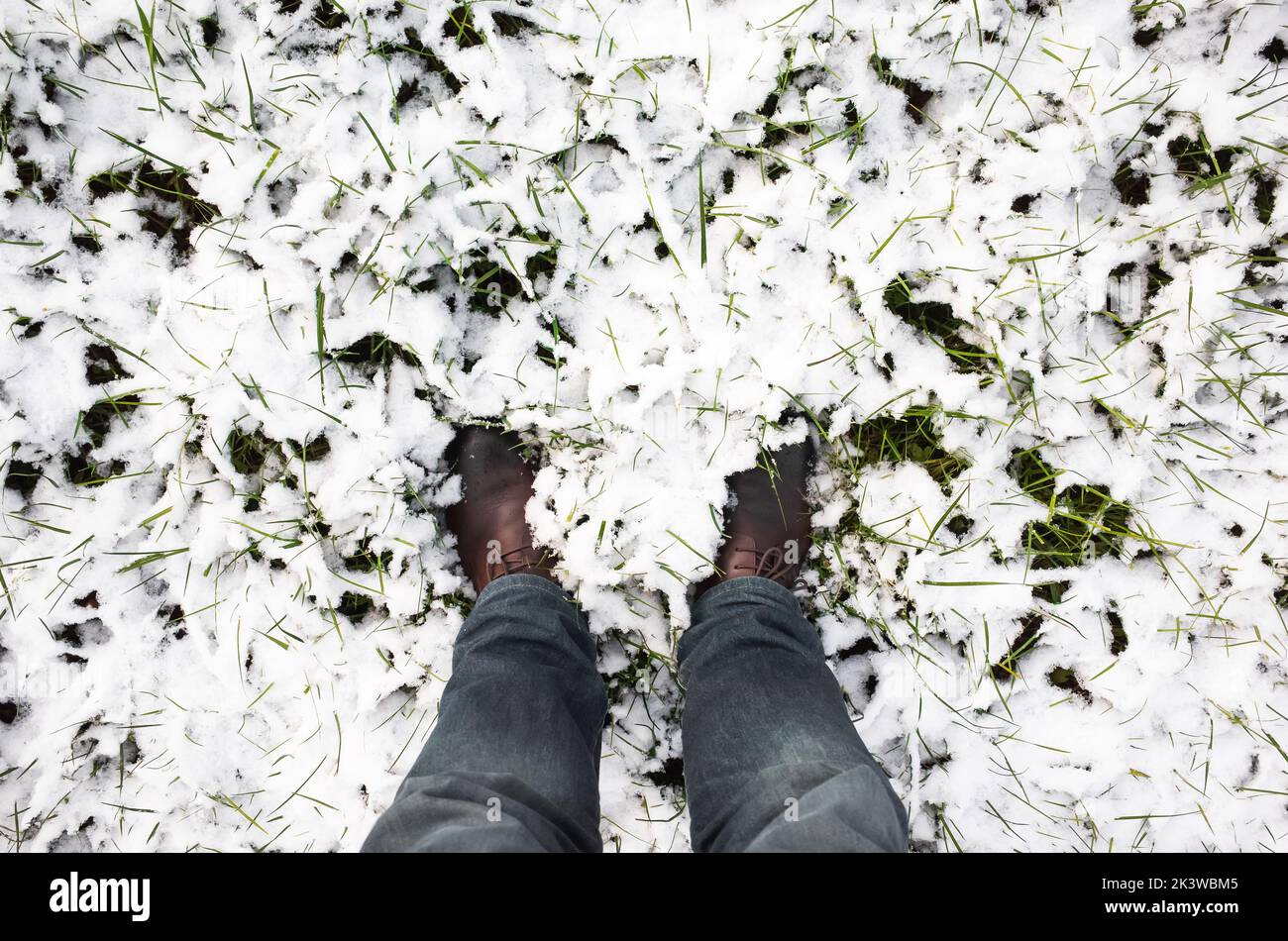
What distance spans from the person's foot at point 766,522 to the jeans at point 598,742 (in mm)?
38

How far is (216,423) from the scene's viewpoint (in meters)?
1.09

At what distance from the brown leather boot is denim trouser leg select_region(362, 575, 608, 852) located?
44mm

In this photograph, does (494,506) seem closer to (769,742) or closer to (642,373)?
(642,373)

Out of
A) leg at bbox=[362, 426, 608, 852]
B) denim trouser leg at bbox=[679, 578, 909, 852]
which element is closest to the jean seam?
denim trouser leg at bbox=[679, 578, 909, 852]

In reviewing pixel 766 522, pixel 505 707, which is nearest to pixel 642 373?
pixel 766 522

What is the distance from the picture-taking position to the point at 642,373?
1.09 meters

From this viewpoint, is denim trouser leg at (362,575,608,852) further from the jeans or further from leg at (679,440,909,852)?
leg at (679,440,909,852)

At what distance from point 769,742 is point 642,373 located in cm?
55

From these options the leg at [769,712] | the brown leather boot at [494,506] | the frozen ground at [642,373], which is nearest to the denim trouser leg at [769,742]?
the leg at [769,712]

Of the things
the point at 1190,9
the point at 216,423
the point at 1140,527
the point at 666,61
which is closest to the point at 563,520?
the point at 216,423

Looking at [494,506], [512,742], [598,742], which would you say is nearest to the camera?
[512,742]

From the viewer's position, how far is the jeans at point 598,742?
0.75 m

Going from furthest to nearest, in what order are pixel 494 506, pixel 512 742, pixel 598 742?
1. pixel 494 506
2. pixel 598 742
3. pixel 512 742
